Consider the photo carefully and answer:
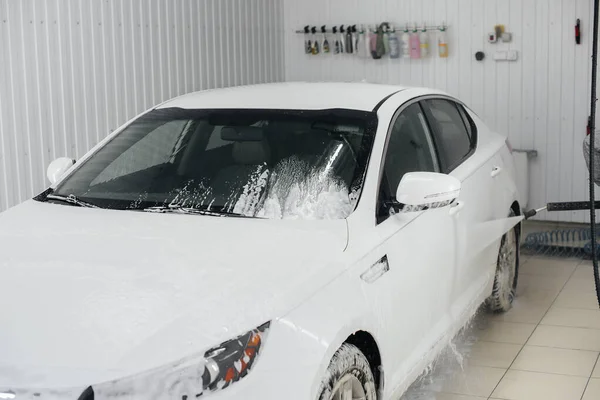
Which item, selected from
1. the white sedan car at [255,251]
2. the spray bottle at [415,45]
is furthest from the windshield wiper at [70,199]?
the spray bottle at [415,45]

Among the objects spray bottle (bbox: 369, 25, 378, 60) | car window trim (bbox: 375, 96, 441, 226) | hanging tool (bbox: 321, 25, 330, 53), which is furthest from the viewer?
hanging tool (bbox: 321, 25, 330, 53)

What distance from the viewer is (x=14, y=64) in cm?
560

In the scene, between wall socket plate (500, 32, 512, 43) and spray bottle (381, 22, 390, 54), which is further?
spray bottle (381, 22, 390, 54)

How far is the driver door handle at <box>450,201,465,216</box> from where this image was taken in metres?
4.03

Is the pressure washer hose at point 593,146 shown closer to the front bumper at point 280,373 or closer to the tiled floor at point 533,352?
the tiled floor at point 533,352

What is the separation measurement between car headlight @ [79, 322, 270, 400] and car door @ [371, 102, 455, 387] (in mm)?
792

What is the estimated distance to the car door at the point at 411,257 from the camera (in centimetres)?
327

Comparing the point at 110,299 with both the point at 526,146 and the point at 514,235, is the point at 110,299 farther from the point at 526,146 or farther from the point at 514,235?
the point at 526,146

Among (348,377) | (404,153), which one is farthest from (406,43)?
(348,377)

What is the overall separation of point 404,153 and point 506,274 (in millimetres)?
1794

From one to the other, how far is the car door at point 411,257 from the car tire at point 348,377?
8.1 inches

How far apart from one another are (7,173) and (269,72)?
12.2ft

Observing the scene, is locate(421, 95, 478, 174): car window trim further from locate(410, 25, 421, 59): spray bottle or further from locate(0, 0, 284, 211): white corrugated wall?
locate(410, 25, 421, 59): spray bottle

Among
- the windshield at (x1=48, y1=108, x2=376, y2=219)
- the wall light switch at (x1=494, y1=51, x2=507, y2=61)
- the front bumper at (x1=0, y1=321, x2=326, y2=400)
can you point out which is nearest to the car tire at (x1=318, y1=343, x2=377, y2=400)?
the front bumper at (x1=0, y1=321, x2=326, y2=400)
